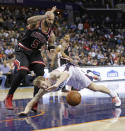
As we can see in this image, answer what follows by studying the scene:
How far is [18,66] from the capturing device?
7371 mm

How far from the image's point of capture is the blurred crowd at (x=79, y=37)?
18234 mm

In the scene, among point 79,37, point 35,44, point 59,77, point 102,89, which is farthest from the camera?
point 79,37

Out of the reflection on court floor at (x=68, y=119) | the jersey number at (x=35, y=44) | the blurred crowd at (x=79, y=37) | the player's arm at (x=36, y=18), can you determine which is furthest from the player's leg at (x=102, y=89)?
the blurred crowd at (x=79, y=37)

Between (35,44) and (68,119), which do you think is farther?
(35,44)

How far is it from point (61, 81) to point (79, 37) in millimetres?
16337

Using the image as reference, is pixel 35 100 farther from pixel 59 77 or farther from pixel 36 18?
pixel 36 18

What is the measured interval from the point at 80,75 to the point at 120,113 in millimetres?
1253


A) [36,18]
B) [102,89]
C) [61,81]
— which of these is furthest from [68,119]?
[36,18]

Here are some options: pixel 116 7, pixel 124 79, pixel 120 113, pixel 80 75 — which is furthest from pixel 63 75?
pixel 116 7

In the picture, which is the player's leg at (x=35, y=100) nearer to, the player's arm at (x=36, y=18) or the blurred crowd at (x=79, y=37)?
the player's arm at (x=36, y=18)

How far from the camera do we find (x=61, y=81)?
6.98m

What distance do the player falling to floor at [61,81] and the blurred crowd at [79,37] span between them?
8.34 metres

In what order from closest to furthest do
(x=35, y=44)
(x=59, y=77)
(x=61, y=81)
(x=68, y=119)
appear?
1. (x=68, y=119)
2. (x=61, y=81)
3. (x=59, y=77)
4. (x=35, y=44)

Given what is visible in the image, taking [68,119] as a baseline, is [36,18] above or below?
above
